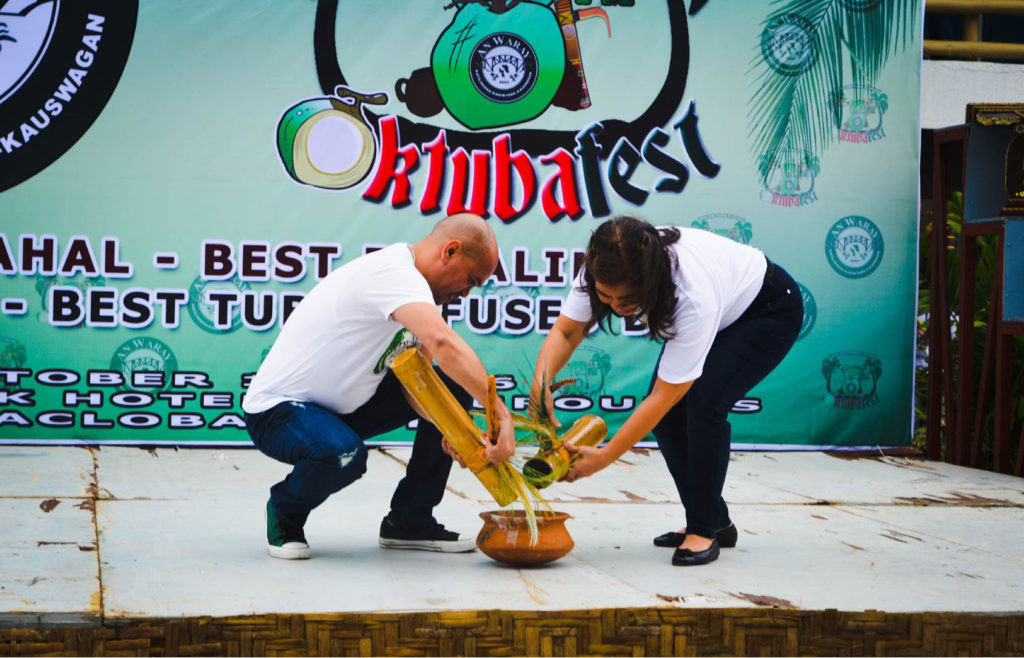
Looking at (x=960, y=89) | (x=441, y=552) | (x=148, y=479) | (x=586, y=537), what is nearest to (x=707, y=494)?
(x=586, y=537)

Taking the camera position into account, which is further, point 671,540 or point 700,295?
point 671,540

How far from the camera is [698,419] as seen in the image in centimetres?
298

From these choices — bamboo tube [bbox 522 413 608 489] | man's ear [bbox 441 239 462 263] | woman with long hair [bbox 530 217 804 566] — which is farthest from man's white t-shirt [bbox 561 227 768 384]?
→ man's ear [bbox 441 239 462 263]

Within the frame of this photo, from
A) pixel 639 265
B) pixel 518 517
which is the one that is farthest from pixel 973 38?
pixel 518 517

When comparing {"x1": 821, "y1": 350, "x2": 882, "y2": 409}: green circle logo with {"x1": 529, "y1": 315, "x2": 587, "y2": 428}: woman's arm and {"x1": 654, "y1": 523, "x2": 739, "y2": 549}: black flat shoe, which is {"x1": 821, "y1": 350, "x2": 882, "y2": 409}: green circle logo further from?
{"x1": 529, "y1": 315, "x2": 587, "y2": 428}: woman's arm

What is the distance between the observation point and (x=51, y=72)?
4.84 m

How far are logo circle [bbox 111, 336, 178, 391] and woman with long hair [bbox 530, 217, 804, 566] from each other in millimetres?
2537

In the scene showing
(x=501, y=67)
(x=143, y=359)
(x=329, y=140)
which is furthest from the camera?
(x=501, y=67)

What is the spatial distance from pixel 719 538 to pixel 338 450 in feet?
3.85

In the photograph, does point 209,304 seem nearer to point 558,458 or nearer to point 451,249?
point 451,249

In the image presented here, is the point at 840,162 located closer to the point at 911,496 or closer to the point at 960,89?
the point at 960,89

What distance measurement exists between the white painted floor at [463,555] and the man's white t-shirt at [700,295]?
542mm

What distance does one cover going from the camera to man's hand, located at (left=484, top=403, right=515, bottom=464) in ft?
8.36

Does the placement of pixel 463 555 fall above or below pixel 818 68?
below
